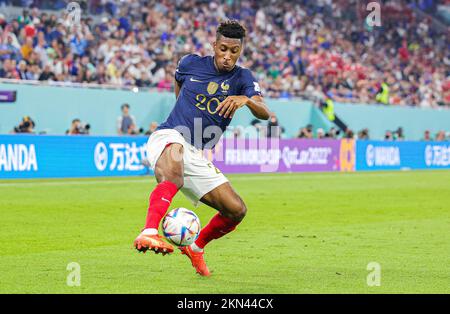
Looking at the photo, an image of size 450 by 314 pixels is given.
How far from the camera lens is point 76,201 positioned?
17.4m

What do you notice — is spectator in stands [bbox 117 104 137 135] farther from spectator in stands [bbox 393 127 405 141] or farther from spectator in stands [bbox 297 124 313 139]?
spectator in stands [bbox 393 127 405 141]

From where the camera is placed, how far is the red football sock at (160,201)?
7738mm

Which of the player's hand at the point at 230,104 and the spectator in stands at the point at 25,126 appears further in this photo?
the spectator in stands at the point at 25,126

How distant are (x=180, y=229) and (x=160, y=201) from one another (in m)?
0.45

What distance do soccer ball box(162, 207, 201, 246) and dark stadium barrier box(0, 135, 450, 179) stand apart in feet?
47.0

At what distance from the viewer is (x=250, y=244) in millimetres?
11328

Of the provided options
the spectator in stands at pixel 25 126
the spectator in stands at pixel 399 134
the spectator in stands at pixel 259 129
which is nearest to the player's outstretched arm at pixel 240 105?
the spectator in stands at pixel 25 126

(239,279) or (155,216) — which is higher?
(155,216)

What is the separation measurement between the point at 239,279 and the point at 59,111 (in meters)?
19.0

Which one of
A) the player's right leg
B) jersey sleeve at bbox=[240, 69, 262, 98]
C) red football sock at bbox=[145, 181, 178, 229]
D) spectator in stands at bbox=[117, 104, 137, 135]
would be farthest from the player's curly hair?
spectator in stands at bbox=[117, 104, 137, 135]

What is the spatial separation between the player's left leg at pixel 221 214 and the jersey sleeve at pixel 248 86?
91 cm

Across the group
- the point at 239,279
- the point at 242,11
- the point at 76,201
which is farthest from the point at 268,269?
the point at 242,11

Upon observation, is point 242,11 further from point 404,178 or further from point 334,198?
point 334,198

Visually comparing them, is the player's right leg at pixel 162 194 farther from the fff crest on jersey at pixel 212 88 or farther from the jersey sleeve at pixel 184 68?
the jersey sleeve at pixel 184 68
